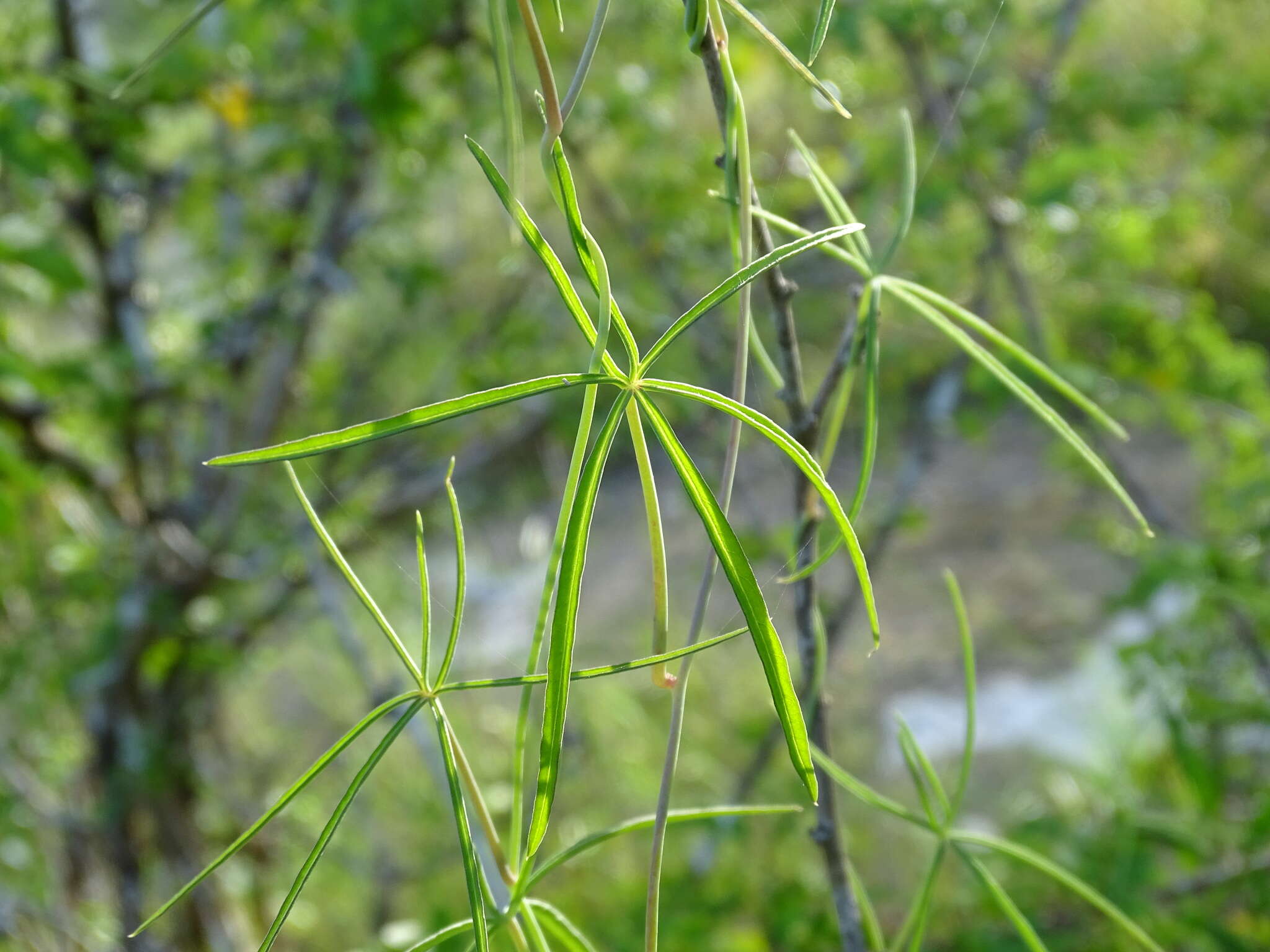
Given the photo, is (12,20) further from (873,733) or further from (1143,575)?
(873,733)

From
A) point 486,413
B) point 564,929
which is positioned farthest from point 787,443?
point 486,413

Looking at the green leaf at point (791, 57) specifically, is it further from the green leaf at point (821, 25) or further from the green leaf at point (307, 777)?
the green leaf at point (307, 777)

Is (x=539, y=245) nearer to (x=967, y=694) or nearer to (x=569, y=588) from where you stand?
(x=569, y=588)

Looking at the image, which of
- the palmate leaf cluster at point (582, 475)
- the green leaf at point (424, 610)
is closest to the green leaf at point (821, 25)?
the palmate leaf cluster at point (582, 475)

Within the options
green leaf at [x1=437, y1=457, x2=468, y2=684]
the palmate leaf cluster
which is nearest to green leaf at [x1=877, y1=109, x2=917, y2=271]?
the palmate leaf cluster

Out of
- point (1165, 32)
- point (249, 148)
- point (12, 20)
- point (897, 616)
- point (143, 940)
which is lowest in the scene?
point (897, 616)

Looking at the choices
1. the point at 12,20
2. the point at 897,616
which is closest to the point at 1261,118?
the point at 12,20

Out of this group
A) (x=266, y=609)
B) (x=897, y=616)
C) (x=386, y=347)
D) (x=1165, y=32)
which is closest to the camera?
(x=266, y=609)
